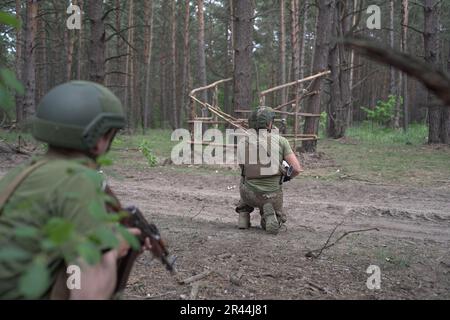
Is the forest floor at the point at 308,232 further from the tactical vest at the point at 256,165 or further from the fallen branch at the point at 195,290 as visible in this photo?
the tactical vest at the point at 256,165

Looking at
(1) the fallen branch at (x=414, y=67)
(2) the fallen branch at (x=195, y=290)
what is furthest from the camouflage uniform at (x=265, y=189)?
(1) the fallen branch at (x=414, y=67)

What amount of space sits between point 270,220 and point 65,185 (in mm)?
4519

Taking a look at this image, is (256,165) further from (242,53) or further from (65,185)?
(242,53)

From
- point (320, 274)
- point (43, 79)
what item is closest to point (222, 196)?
point (320, 274)

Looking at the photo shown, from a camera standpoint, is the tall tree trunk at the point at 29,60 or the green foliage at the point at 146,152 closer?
the green foliage at the point at 146,152

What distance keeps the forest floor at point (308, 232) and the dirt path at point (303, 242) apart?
14mm

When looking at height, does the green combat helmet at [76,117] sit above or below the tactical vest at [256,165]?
above

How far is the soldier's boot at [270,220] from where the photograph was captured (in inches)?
248

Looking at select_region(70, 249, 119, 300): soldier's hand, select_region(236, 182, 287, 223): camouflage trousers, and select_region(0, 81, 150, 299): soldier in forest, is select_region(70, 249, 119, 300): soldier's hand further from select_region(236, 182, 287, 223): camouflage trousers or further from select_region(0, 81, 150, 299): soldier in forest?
select_region(236, 182, 287, 223): camouflage trousers

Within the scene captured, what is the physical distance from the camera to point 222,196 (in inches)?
→ 353

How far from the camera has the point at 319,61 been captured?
14984 mm

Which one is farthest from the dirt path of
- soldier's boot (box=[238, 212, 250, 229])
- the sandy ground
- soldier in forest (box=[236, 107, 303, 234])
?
soldier in forest (box=[236, 107, 303, 234])

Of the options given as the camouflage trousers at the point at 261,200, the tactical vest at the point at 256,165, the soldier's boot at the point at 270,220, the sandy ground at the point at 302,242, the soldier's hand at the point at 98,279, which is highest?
the tactical vest at the point at 256,165
